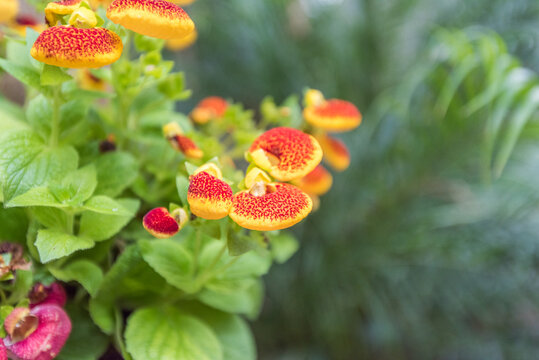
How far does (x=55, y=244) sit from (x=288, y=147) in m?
0.15

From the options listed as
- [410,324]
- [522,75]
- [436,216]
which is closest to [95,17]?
[522,75]

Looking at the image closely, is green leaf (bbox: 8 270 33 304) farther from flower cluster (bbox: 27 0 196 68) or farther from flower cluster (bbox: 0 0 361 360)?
flower cluster (bbox: 27 0 196 68)

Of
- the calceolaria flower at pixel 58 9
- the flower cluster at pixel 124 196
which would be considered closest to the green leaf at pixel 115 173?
the flower cluster at pixel 124 196

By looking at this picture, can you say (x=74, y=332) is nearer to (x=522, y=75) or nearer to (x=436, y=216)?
(x=522, y=75)

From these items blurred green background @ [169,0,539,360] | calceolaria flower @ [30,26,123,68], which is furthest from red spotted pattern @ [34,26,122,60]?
blurred green background @ [169,0,539,360]

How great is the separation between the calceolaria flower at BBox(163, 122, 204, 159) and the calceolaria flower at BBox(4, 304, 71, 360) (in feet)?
0.44

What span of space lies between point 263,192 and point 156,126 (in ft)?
0.52

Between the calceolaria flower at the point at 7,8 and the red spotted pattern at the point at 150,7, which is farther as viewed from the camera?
the calceolaria flower at the point at 7,8

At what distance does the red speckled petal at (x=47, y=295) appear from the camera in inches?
11.6

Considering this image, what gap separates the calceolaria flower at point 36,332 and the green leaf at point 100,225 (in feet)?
0.17

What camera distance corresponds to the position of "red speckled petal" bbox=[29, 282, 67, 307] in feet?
0.97

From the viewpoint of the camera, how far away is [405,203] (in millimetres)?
904

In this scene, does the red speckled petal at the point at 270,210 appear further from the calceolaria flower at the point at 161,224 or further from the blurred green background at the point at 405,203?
the blurred green background at the point at 405,203

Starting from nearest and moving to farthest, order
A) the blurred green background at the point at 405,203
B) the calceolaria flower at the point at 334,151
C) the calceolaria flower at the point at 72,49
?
the calceolaria flower at the point at 72,49 < the calceolaria flower at the point at 334,151 < the blurred green background at the point at 405,203
